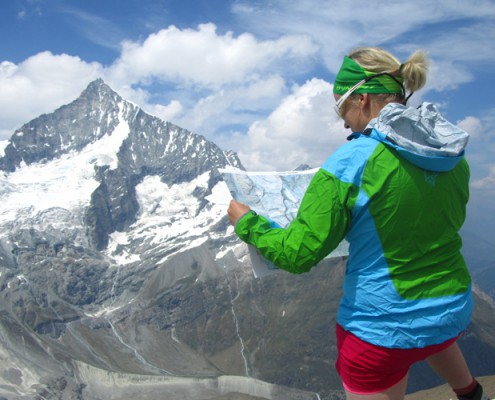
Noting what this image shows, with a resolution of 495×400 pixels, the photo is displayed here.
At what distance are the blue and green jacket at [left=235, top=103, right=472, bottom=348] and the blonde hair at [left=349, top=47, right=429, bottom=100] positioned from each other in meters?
0.44

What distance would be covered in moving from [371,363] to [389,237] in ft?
3.54

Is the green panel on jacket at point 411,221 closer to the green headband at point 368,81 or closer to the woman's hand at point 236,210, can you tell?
the green headband at point 368,81

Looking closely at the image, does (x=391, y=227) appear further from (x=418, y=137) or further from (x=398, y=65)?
(x=398, y=65)

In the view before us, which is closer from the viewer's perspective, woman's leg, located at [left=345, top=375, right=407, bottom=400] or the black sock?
woman's leg, located at [left=345, top=375, right=407, bottom=400]

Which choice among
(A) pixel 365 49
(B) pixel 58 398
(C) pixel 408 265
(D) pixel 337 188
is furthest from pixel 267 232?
(B) pixel 58 398

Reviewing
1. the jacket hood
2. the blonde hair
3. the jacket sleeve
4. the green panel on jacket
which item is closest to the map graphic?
the jacket sleeve

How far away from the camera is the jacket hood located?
384cm

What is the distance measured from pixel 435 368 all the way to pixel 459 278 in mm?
1525

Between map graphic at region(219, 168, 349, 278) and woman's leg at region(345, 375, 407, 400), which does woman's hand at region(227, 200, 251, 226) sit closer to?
map graphic at region(219, 168, 349, 278)

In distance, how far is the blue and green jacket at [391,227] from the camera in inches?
151

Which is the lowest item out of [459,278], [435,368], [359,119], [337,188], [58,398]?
[58,398]

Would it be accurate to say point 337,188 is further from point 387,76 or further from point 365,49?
point 365,49

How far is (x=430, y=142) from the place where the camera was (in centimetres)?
393

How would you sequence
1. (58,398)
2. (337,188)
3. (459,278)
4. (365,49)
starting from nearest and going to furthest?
1. (337,188)
2. (459,278)
3. (365,49)
4. (58,398)
